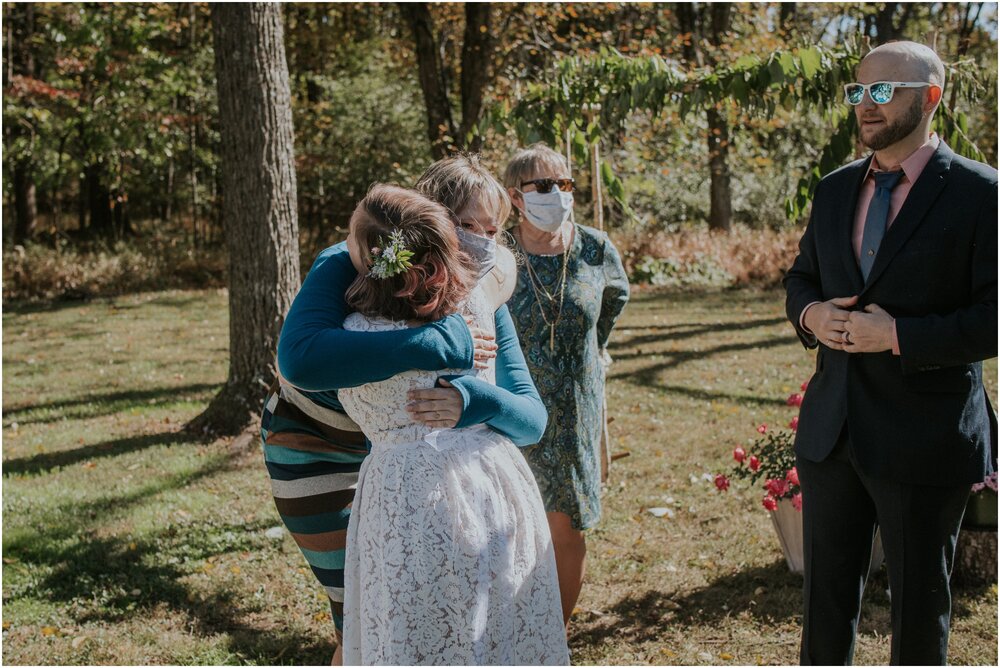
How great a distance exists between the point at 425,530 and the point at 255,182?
521 centimetres

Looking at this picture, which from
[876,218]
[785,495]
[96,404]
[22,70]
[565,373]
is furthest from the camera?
[22,70]

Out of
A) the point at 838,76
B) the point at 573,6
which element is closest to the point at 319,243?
the point at 573,6

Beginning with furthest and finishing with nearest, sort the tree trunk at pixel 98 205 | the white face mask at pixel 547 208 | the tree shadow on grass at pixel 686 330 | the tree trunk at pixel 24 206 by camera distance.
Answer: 1. the tree trunk at pixel 98 205
2. the tree trunk at pixel 24 206
3. the tree shadow on grass at pixel 686 330
4. the white face mask at pixel 547 208

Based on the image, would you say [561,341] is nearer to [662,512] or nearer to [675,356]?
[662,512]

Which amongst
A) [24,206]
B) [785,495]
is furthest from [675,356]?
[24,206]

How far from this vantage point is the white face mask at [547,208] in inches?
146

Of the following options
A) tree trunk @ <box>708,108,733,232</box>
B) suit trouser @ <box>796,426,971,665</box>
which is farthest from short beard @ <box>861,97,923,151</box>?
tree trunk @ <box>708,108,733,232</box>

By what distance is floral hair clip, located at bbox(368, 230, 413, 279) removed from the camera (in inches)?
82.7

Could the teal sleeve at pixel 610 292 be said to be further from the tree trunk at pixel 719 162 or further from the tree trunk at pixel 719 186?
the tree trunk at pixel 719 186

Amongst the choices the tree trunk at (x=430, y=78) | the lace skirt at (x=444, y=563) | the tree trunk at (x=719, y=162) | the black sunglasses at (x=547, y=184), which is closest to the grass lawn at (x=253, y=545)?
the lace skirt at (x=444, y=563)

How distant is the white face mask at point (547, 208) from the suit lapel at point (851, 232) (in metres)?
1.22

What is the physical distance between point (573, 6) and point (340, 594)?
16438 mm

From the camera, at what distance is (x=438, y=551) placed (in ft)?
7.16

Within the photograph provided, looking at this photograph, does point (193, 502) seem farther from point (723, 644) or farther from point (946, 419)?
point (946, 419)
